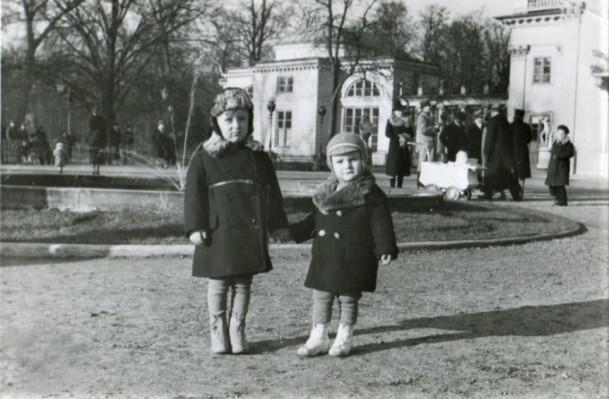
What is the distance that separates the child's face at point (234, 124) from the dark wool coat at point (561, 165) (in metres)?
11.6

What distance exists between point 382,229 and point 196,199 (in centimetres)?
101

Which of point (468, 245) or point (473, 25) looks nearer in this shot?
point (468, 245)

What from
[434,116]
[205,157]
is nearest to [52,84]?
[434,116]

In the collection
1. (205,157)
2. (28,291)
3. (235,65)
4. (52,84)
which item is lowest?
(28,291)

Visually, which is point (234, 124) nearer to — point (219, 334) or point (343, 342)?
point (219, 334)

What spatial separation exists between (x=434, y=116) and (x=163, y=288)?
37237mm

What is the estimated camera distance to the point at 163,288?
20.3 feet

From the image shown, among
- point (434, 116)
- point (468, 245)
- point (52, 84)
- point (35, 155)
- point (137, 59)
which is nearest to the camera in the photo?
point (468, 245)

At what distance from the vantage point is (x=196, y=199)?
13.3ft

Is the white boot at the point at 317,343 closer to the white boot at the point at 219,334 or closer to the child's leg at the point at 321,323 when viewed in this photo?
the child's leg at the point at 321,323

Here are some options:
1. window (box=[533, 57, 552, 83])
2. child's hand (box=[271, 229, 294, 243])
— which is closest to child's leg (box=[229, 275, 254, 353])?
child's hand (box=[271, 229, 294, 243])

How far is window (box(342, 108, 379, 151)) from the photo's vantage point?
4381 centimetres

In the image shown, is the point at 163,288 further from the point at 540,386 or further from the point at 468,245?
the point at 468,245


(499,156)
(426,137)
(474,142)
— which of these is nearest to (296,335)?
(499,156)
